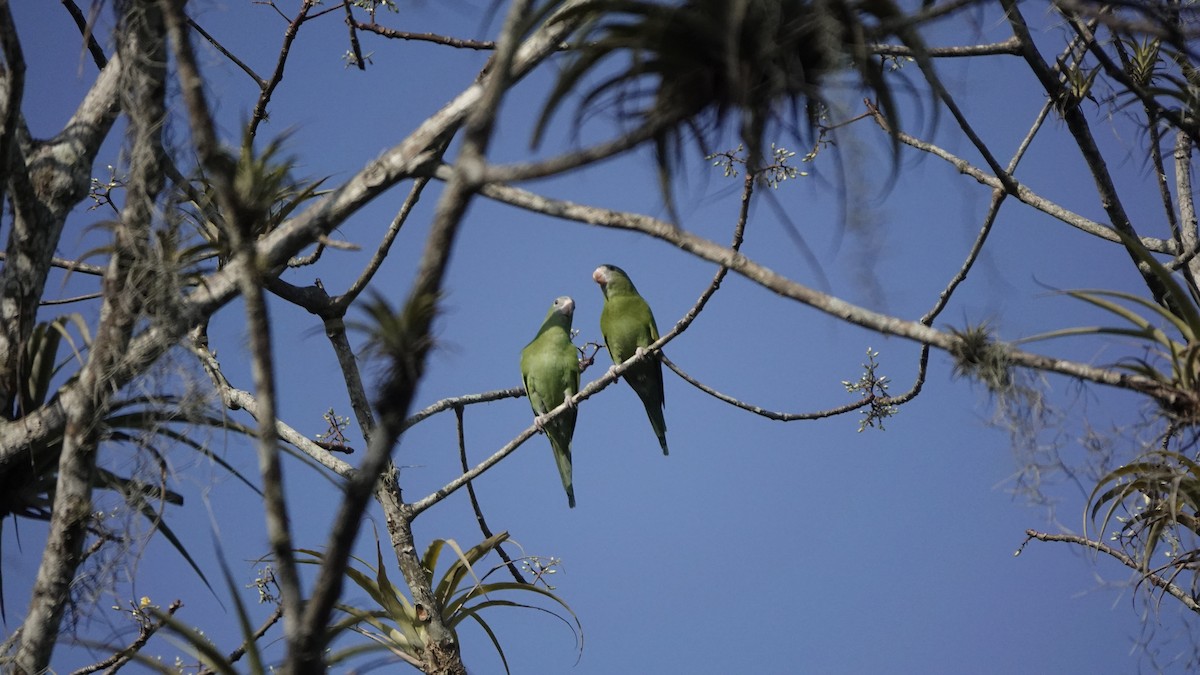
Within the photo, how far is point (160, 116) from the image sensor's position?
310 centimetres

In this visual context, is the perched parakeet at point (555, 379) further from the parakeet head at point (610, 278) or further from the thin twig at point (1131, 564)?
the thin twig at point (1131, 564)

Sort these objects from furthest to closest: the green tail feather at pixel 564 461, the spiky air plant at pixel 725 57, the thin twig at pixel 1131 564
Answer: the green tail feather at pixel 564 461 < the thin twig at pixel 1131 564 < the spiky air plant at pixel 725 57

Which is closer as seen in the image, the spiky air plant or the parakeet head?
the spiky air plant

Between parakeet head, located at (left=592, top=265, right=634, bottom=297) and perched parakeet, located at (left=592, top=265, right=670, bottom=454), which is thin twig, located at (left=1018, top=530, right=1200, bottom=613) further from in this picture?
parakeet head, located at (left=592, top=265, right=634, bottom=297)

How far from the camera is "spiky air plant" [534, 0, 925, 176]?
2.36m

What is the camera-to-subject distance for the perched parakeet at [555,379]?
768 centimetres

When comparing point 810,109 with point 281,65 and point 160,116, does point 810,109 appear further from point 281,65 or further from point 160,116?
point 281,65

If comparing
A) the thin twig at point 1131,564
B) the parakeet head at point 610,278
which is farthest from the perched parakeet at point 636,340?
the thin twig at point 1131,564

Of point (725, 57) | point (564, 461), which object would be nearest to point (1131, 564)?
point (725, 57)

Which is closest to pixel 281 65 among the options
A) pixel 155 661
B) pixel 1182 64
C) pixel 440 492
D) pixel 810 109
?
pixel 440 492

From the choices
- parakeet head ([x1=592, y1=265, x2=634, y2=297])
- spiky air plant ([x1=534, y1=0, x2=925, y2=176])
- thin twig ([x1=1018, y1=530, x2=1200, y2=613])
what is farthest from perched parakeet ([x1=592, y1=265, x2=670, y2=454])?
spiky air plant ([x1=534, y1=0, x2=925, y2=176])

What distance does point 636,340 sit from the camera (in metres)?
8.16

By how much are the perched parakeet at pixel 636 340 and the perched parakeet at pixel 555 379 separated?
33cm

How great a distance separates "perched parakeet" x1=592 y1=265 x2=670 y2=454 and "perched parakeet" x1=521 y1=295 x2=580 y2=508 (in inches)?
13.1
